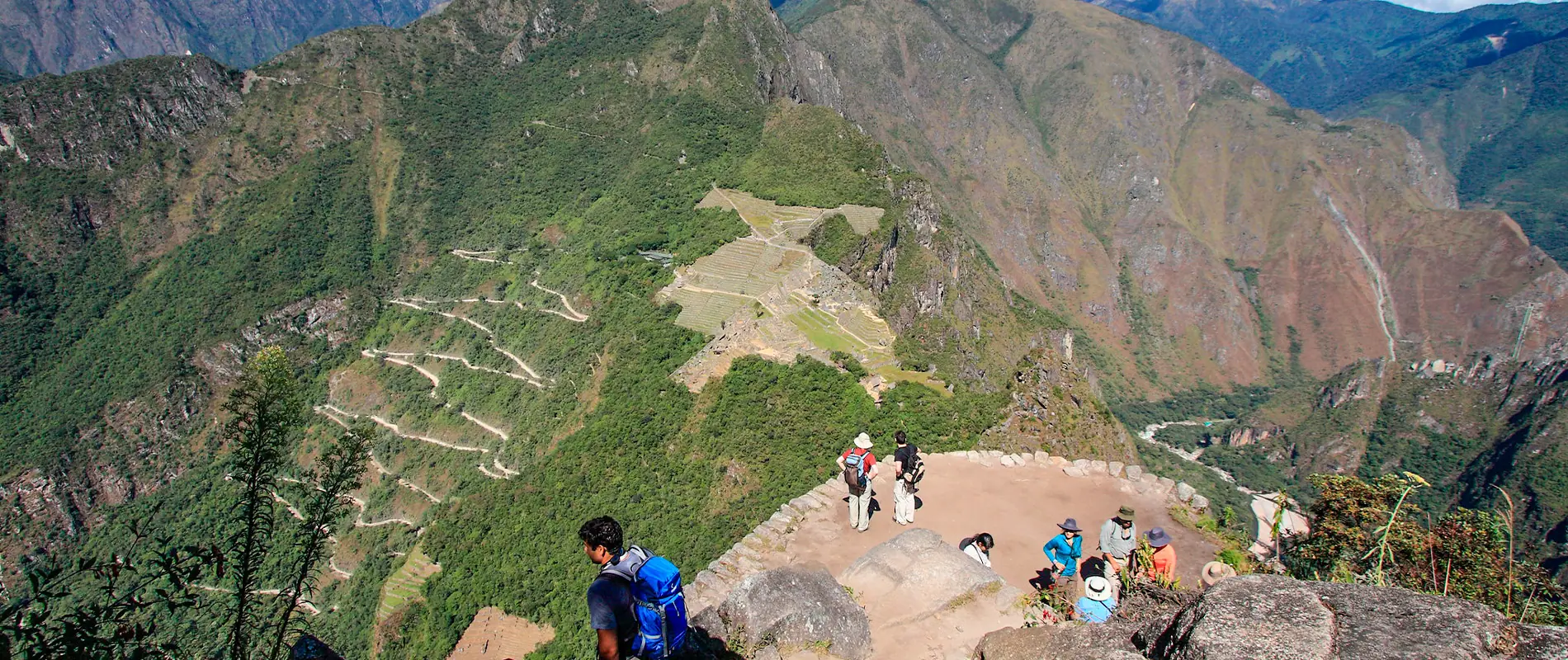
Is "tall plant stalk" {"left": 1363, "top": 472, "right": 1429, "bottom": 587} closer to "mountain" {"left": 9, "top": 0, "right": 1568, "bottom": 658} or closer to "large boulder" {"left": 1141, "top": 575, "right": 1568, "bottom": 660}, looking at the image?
"large boulder" {"left": 1141, "top": 575, "right": 1568, "bottom": 660}

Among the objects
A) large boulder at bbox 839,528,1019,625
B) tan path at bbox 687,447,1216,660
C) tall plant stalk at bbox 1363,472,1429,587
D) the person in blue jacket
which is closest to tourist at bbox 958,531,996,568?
large boulder at bbox 839,528,1019,625

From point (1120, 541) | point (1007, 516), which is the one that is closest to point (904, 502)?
point (1007, 516)

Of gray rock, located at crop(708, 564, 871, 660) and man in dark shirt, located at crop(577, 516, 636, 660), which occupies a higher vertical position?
man in dark shirt, located at crop(577, 516, 636, 660)

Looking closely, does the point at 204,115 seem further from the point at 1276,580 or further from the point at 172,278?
the point at 1276,580

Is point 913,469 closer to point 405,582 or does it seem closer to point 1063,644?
point 1063,644

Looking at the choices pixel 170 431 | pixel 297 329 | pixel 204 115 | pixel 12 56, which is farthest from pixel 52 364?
pixel 12 56

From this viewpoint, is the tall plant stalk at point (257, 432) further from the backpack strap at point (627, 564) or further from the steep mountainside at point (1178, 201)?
the steep mountainside at point (1178, 201)
